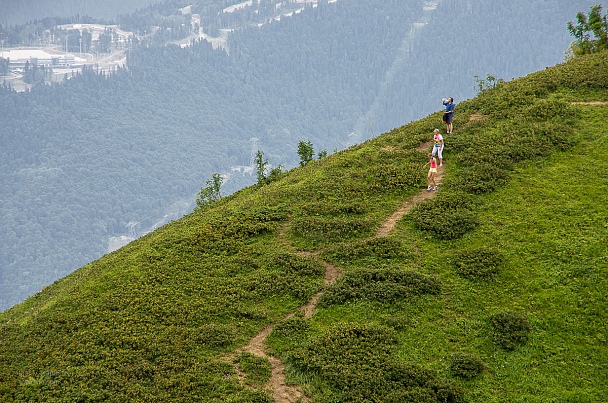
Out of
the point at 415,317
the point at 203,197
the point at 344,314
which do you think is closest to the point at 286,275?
the point at 344,314

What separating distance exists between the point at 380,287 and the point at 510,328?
4.75 m

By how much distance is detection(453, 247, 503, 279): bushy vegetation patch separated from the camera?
23156mm

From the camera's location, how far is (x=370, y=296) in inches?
893

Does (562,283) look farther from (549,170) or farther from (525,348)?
(549,170)

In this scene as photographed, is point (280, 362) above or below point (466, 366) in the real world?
below

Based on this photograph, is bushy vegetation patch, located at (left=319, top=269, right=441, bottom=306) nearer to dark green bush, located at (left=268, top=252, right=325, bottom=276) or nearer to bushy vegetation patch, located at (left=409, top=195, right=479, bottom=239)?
dark green bush, located at (left=268, top=252, right=325, bottom=276)

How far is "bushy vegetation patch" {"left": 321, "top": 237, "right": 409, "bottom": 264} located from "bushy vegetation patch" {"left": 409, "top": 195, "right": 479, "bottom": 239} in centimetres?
175

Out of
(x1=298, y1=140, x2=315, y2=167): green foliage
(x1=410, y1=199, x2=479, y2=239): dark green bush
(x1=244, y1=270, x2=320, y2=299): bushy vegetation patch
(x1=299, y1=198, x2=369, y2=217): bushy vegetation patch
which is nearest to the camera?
(x1=244, y1=270, x2=320, y2=299): bushy vegetation patch

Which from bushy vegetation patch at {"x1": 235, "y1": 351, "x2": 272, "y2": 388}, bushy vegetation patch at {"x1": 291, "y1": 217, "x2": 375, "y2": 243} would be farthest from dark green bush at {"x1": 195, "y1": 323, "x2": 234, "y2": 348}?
bushy vegetation patch at {"x1": 291, "y1": 217, "x2": 375, "y2": 243}

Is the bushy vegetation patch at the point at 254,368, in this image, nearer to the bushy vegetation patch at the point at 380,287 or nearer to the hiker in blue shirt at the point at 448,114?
the bushy vegetation patch at the point at 380,287

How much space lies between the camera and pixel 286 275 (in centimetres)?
2464

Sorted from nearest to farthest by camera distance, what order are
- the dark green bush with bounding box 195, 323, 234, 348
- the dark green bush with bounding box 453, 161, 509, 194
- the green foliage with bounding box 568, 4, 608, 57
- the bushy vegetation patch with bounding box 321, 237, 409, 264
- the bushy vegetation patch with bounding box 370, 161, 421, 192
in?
the dark green bush with bounding box 195, 323, 234, 348 → the bushy vegetation patch with bounding box 321, 237, 409, 264 → the dark green bush with bounding box 453, 161, 509, 194 → the bushy vegetation patch with bounding box 370, 161, 421, 192 → the green foliage with bounding box 568, 4, 608, 57

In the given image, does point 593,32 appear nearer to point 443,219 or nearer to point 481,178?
point 481,178

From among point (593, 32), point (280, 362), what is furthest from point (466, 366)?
point (593, 32)
